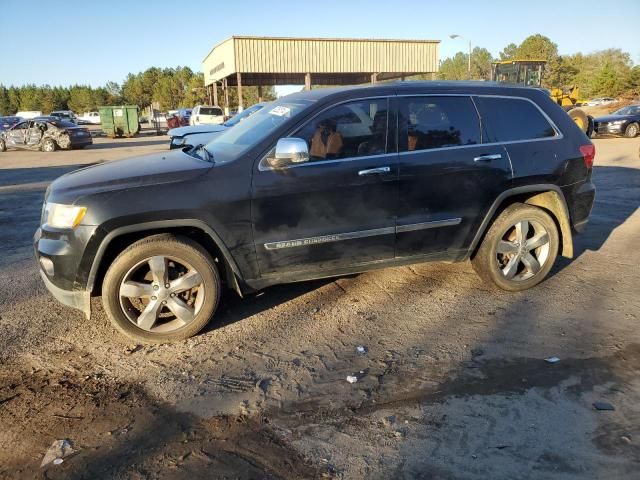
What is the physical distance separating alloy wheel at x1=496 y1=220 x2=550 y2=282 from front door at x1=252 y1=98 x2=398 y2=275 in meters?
1.24

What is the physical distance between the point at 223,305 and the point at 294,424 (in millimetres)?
1868

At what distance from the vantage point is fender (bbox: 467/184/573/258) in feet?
14.7

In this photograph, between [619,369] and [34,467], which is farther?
[619,369]

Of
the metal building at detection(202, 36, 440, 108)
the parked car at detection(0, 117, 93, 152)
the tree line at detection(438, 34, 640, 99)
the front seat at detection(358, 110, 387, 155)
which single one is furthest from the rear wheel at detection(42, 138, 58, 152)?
the tree line at detection(438, 34, 640, 99)

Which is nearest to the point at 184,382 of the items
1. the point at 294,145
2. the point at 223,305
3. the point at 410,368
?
the point at 223,305

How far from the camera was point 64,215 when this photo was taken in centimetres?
356

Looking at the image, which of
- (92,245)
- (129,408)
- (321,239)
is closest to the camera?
(129,408)

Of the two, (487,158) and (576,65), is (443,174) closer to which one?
(487,158)

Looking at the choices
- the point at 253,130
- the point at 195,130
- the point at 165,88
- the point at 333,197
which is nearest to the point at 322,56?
the point at 195,130

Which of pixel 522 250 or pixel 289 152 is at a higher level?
pixel 289 152

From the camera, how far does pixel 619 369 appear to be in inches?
133

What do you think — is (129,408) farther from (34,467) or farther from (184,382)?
(34,467)

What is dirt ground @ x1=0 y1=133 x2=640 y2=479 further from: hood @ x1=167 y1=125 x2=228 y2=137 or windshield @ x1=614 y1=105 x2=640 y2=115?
windshield @ x1=614 y1=105 x2=640 y2=115

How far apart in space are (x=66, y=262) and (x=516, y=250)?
3806 mm
